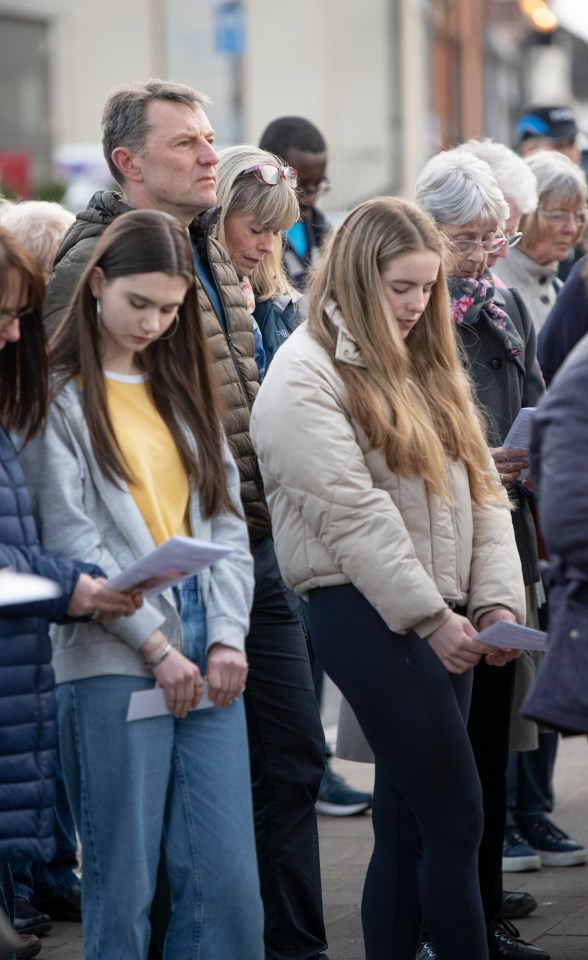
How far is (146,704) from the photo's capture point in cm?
325

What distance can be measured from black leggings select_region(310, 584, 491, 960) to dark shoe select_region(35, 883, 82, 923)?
152 cm

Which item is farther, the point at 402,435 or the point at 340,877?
the point at 340,877

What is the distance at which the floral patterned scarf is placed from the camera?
4.48 meters

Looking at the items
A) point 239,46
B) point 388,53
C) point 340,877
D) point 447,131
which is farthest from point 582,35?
point 340,877

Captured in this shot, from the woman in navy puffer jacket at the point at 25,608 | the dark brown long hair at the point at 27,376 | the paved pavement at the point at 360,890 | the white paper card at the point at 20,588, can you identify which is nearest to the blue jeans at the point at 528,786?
the paved pavement at the point at 360,890

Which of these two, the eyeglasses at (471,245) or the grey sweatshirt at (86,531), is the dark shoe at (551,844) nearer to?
the eyeglasses at (471,245)

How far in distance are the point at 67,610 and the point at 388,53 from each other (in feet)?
96.0

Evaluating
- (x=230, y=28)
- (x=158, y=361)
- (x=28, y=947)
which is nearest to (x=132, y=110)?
(x=158, y=361)

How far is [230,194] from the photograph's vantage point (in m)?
A: 4.36

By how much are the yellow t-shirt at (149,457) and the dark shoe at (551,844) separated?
2464 mm

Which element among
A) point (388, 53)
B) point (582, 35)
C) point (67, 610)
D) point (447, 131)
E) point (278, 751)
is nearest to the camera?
point (67, 610)

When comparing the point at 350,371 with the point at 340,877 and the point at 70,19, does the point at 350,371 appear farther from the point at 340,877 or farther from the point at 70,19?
the point at 70,19

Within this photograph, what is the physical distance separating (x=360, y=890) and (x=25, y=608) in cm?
233

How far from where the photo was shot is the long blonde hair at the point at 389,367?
11.8 ft
